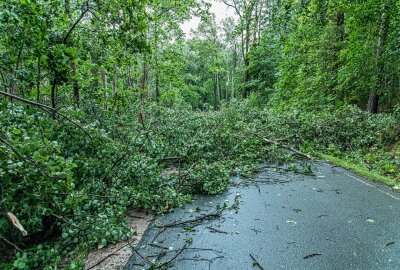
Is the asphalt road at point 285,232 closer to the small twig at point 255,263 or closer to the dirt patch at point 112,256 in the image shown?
the small twig at point 255,263

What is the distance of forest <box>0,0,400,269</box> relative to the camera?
8.57 feet

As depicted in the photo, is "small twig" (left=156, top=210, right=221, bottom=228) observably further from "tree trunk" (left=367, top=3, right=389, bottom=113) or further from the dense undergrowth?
"tree trunk" (left=367, top=3, right=389, bottom=113)

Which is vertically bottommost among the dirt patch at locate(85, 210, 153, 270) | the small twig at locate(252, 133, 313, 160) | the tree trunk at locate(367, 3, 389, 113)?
the dirt patch at locate(85, 210, 153, 270)

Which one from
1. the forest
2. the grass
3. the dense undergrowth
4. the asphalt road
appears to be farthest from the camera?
the grass

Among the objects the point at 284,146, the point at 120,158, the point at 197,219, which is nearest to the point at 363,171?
the point at 284,146

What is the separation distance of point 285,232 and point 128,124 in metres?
4.58

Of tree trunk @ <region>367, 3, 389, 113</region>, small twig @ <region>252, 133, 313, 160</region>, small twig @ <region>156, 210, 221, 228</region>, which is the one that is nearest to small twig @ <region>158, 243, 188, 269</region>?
small twig @ <region>156, 210, 221, 228</region>

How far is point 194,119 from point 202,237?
17.9 ft

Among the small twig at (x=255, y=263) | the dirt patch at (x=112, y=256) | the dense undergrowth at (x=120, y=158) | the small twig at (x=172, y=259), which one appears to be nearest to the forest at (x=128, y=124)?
the dense undergrowth at (x=120, y=158)

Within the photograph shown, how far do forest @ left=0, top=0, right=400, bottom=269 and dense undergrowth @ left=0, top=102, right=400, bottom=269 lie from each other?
0.9 inches

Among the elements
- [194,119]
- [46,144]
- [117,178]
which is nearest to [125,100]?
[194,119]

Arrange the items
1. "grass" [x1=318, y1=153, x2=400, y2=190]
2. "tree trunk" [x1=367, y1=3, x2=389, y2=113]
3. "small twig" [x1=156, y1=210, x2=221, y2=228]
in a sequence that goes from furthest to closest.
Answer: "tree trunk" [x1=367, y1=3, x2=389, y2=113] < "grass" [x1=318, y1=153, x2=400, y2=190] < "small twig" [x1=156, y1=210, x2=221, y2=228]

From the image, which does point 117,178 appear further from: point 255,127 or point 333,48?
point 333,48

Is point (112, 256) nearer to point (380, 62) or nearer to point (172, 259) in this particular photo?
point (172, 259)
